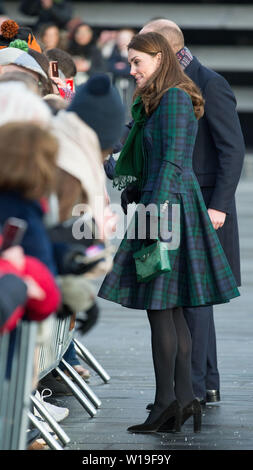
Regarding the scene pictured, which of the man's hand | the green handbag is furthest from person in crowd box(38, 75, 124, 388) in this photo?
the man's hand

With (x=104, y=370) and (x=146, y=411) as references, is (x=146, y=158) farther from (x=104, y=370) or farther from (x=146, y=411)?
(x=104, y=370)

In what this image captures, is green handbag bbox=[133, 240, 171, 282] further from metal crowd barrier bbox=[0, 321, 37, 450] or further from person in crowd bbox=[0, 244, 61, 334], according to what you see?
person in crowd bbox=[0, 244, 61, 334]

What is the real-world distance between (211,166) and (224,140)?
17 cm

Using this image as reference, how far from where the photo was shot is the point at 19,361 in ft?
11.2

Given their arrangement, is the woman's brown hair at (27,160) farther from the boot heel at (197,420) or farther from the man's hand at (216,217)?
the man's hand at (216,217)

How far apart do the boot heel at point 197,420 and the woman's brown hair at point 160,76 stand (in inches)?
58.1

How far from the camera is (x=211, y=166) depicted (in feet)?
21.5

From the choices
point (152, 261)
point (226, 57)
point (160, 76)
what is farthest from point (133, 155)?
point (226, 57)

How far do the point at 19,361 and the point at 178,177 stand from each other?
2.51 m

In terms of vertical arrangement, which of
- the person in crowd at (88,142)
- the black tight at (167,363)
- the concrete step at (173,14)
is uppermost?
the concrete step at (173,14)

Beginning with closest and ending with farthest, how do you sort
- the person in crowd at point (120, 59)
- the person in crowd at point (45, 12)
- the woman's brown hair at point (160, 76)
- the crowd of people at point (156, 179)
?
the crowd of people at point (156, 179), the woman's brown hair at point (160, 76), the person in crowd at point (45, 12), the person in crowd at point (120, 59)

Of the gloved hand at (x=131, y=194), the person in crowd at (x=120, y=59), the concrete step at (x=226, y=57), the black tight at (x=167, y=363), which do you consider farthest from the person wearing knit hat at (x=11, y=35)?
the concrete step at (x=226, y=57)

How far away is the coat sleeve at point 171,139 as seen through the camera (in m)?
5.70

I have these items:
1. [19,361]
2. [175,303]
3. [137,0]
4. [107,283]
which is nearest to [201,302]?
[175,303]
